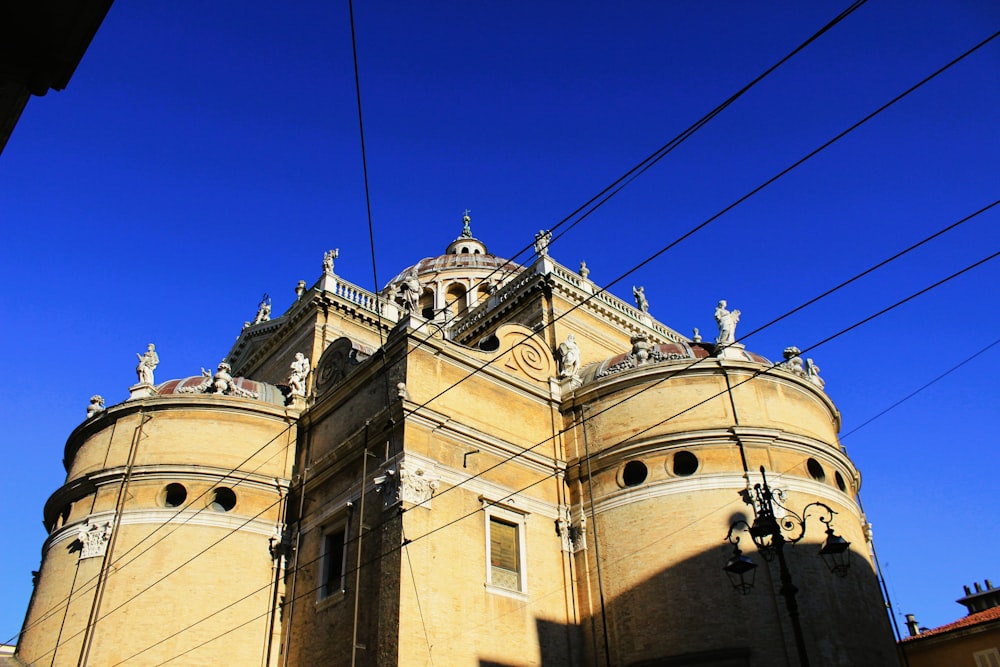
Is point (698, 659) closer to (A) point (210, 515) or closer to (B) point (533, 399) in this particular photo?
(B) point (533, 399)

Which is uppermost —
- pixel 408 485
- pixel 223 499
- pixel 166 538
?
pixel 223 499

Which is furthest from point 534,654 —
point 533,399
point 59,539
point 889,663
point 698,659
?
point 59,539

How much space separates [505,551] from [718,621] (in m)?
4.64

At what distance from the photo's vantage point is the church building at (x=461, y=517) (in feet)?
54.3

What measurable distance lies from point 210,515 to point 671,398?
11.3 metres

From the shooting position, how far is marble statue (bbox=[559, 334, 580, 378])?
2188 centimetres

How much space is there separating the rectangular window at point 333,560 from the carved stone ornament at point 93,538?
16.9 ft

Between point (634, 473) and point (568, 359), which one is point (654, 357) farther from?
point (634, 473)

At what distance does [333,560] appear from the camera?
18328mm

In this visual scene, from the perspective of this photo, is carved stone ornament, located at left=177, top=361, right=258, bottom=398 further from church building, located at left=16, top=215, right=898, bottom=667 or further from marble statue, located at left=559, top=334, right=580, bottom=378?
marble statue, located at left=559, top=334, right=580, bottom=378

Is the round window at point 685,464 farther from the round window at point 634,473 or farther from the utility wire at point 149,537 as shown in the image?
the utility wire at point 149,537

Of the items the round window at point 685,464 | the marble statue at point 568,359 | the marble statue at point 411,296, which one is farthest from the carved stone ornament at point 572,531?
the marble statue at point 411,296

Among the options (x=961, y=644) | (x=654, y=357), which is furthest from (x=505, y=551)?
(x=961, y=644)

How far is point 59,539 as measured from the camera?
20.1 m
